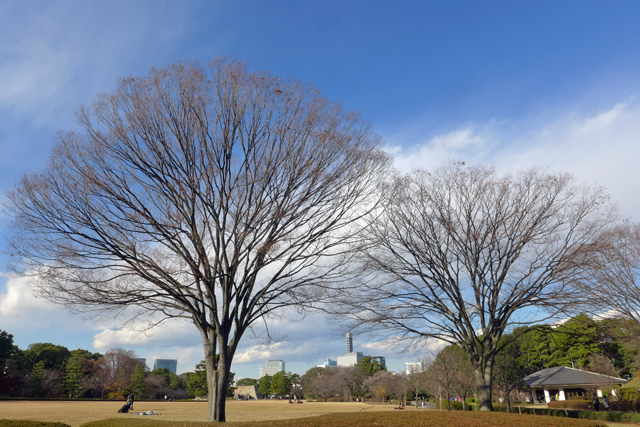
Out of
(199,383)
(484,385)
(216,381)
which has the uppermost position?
(216,381)

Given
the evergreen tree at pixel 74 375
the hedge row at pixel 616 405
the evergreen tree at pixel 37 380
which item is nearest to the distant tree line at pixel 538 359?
the hedge row at pixel 616 405

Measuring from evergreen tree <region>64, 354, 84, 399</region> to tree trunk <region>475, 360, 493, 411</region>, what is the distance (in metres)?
55.3

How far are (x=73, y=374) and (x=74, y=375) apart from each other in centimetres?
22

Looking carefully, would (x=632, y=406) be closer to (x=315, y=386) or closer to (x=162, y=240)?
(x=162, y=240)

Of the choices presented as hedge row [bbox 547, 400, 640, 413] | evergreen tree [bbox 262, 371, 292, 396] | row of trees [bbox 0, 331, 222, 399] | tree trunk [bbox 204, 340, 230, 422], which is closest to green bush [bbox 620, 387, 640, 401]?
hedge row [bbox 547, 400, 640, 413]

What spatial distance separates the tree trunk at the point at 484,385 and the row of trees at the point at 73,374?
51.9m

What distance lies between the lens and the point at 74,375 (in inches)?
1971

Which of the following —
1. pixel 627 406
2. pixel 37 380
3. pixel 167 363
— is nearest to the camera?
pixel 627 406

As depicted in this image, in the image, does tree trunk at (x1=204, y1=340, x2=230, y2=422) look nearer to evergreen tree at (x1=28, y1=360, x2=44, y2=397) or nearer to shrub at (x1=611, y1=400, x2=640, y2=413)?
shrub at (x1=611, y1=400, x2=640, y2=413)

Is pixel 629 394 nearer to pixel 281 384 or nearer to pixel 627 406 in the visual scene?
pixel 627 406

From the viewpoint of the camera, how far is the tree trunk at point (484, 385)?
13.5 m

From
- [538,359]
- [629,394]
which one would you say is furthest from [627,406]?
[538,359]

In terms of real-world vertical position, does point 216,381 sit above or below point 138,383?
above

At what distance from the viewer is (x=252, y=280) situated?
10.7 meters
